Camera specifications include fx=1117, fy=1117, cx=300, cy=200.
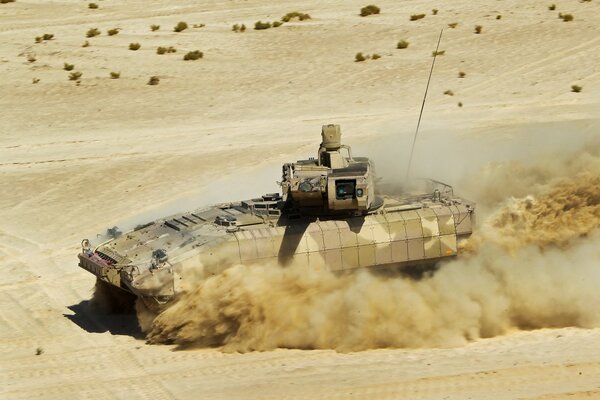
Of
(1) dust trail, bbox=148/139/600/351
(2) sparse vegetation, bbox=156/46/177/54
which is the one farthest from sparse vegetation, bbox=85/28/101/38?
(1) dust trail, bbox=148/139/600/351

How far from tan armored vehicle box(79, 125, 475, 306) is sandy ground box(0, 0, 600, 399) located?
1.24 m

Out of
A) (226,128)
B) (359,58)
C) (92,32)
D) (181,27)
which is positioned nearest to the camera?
(226,128)

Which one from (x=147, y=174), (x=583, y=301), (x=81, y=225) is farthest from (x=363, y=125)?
(x=583, y=301)

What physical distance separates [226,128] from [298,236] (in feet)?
51.4

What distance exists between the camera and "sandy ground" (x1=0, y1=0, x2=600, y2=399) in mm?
15578

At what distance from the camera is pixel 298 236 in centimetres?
1755

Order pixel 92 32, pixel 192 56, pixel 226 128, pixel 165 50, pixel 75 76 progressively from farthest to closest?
1. pixel 92 32
2. pixel 165 50
3. pixel 192 56
4. pixel 75 76
5. pixel 226 128

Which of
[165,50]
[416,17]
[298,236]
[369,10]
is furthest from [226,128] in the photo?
[298,236]

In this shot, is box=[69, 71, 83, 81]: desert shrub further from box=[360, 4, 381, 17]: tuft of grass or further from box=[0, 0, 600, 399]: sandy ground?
box=[360, 4, 381, 17]: tuft of grass

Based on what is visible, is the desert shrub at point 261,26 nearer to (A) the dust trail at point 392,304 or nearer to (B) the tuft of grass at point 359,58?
(B) the tuft of grass at point 359,58

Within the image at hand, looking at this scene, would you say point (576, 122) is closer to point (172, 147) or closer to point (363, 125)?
point (363, 125)

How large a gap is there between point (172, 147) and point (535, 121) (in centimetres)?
1022

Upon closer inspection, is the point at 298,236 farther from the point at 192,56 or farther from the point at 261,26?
the point at 261,26

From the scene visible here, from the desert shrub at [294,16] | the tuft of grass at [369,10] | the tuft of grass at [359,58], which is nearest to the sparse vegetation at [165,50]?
the desert shrub at [294,16]
